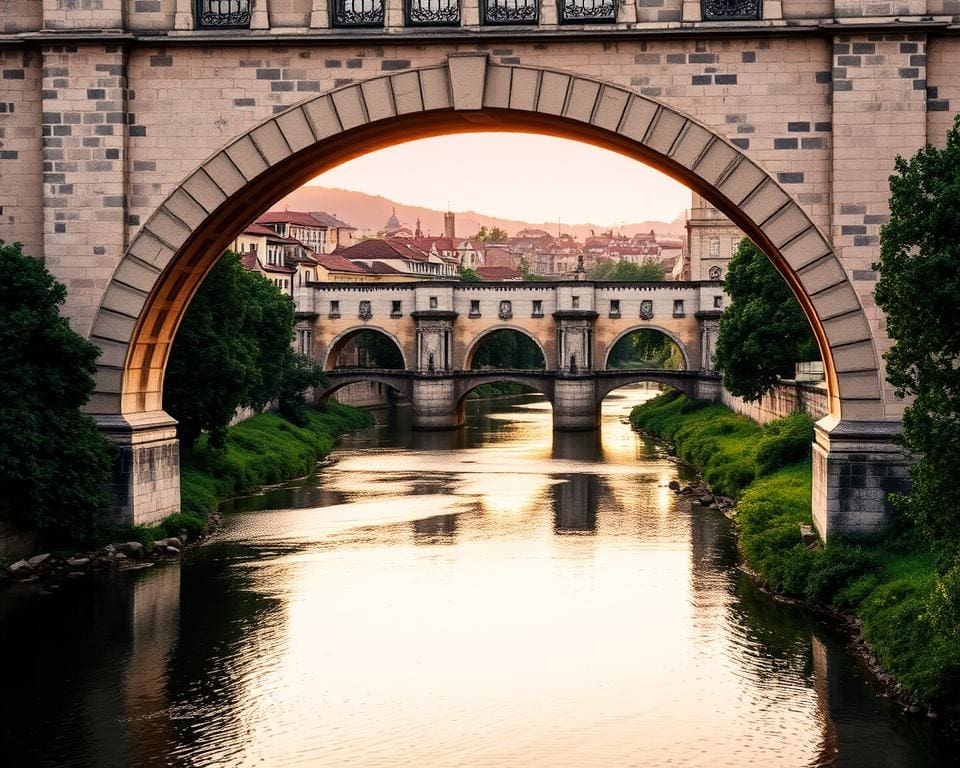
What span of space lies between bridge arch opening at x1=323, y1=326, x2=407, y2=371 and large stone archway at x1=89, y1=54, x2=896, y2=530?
43.5 m

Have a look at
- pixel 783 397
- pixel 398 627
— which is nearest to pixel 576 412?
pixel 783 397

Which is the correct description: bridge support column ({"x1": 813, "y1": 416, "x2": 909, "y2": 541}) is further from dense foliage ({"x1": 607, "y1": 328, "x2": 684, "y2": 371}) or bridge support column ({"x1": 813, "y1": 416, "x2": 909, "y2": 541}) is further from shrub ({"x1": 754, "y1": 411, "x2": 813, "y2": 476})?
dense foliage ({"x1": 607, "y1": 328, "x2": 684, "y2": 371})

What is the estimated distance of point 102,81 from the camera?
23891 millimetres

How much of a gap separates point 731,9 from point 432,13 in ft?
16.8

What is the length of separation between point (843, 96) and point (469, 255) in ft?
495

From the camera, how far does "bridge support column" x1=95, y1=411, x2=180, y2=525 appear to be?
79.4ft

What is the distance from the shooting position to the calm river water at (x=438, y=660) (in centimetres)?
1522

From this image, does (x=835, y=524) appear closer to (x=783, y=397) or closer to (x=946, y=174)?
(x=946, y=174)

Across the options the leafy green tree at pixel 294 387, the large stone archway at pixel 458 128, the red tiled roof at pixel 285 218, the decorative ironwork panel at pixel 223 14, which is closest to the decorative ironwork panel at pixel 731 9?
the large stone archway at pixel 458 128

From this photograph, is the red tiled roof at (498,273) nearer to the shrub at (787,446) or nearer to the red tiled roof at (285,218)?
the red tiled roof at (285,218)

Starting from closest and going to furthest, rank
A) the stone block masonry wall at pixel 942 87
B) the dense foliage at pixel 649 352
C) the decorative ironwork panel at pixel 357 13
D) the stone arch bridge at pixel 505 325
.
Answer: the stone block masonry wall at pixel 942 87
the decorative ironwork panel at pixel 357 13
the stone arch bridge at pixel 505 325
the dense foliage at pixel 649 352

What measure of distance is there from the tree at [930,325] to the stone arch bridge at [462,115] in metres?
5.64

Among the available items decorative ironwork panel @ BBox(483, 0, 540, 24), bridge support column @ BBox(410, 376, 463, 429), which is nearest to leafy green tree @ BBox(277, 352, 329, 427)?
bridge support column @ BBox(410, 376, 463, 429)

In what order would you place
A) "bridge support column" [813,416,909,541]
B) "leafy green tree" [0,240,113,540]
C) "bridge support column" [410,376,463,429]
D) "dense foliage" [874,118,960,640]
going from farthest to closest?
"bridge support column" [410,376,463,429], "leafy green tree" [0,240,113,540], "bridge support column" [813,416,909,541], "dense foliage" [874,118,960,640]
